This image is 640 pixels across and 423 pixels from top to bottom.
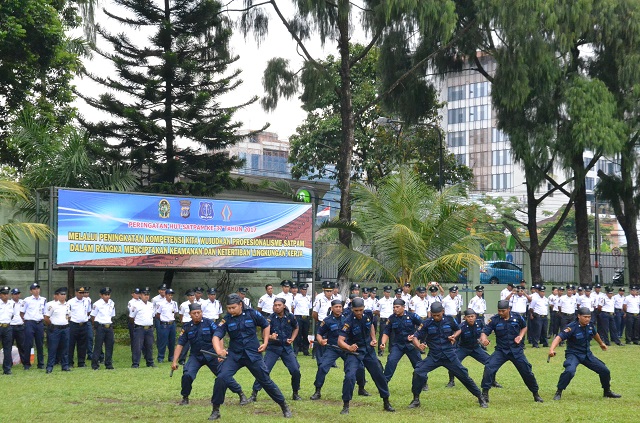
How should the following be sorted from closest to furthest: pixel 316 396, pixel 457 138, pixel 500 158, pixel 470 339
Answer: pixel 316 396, pixel 470 339, pixel 500 158, pixel 457 138

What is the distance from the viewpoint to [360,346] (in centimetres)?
1312

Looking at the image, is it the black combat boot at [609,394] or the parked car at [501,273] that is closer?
the black combat boot at [609,394]

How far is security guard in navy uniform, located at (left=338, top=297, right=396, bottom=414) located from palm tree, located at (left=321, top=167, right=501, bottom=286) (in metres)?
11.3

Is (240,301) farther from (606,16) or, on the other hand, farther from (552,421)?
(606,16)

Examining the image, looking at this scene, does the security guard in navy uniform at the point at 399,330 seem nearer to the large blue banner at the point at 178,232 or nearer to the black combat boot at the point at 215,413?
the black combat boot at the point at 215,413

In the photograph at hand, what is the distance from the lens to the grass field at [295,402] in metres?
12.3

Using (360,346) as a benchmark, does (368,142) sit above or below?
above

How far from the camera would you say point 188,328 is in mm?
13406

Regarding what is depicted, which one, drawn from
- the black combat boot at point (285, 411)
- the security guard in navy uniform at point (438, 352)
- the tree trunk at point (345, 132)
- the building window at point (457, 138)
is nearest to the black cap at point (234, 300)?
the black combat boot at point (285, 411)

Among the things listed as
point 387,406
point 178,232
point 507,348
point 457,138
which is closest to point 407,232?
point 178,232

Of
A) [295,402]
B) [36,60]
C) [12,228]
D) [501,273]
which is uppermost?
[36,60]

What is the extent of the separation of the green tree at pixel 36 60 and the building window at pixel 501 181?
68.1 metres

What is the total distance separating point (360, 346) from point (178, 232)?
33.0 ft

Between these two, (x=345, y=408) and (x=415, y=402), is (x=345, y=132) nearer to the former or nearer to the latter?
(x=415, y=402)
